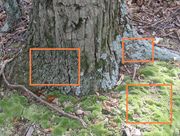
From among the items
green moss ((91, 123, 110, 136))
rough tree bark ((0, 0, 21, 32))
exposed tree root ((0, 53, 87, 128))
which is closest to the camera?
green moss ((91, 123, 110, 136))

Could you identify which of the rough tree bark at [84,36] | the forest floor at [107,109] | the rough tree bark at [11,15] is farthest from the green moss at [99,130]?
the rough tree bark at [11,15]

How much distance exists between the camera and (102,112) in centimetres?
298

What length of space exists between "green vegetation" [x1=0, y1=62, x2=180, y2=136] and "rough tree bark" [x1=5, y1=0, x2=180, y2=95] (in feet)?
0.45

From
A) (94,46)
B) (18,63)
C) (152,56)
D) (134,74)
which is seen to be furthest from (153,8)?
(18,63)

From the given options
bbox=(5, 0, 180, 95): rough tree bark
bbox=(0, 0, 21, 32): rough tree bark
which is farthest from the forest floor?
bbox=(0, 0, 21, 32): rough tree bark

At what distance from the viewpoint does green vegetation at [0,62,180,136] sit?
2.86 meters

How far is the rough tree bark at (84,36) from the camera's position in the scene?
2811mm

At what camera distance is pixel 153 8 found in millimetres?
4531

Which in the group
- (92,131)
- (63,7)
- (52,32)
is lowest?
(92,131)

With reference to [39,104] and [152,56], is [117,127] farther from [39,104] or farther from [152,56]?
[152,56]

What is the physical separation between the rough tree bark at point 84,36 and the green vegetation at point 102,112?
138 mm

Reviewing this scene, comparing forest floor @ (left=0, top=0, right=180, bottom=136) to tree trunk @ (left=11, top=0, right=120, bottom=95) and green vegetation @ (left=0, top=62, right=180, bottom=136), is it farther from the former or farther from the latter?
tree trunk @ (left=11, top=0, right=120, bottom=95)

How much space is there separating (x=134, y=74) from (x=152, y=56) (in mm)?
371

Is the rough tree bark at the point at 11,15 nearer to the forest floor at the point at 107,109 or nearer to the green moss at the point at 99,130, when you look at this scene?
the forest floor at the point at 107,109
